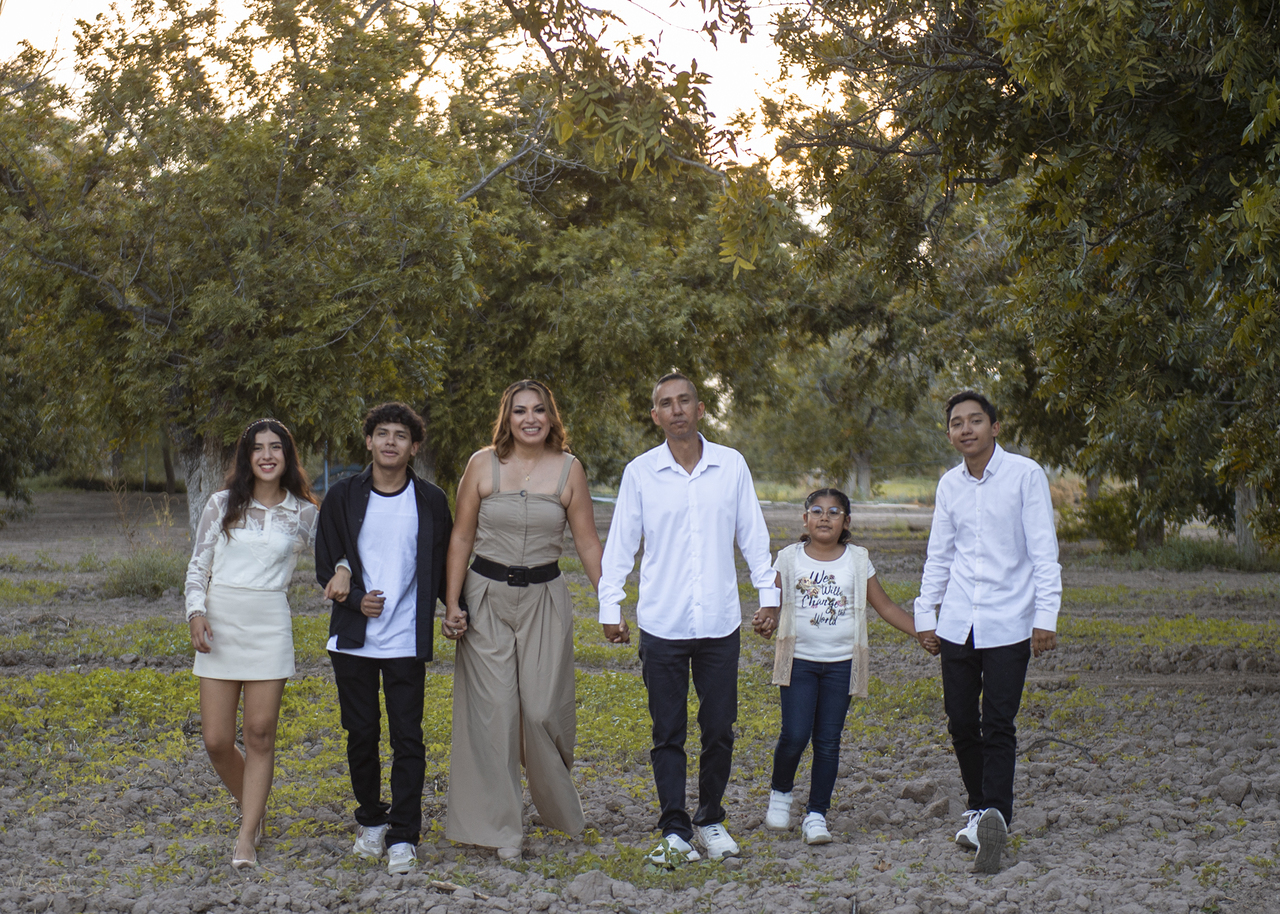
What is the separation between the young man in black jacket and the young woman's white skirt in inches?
9.1

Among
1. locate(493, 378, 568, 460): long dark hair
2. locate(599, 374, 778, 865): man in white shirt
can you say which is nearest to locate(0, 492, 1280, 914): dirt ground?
locate(599, 374, 778, 865): man in white shirt

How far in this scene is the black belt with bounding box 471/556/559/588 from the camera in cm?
530

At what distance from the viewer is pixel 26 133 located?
42.0ft

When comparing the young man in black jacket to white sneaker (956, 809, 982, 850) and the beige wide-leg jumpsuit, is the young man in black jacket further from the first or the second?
white sneaker (956, 809, 982, 850)

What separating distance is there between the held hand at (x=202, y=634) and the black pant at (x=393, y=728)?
512mm

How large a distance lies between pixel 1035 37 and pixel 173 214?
9671mm

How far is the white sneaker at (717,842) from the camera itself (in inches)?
205

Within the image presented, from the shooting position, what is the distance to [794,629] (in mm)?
5496

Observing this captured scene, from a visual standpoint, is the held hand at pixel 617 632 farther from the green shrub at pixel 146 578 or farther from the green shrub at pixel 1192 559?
the green shrub at pixel 1192 559

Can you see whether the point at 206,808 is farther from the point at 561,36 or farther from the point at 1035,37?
the point at 1035,37

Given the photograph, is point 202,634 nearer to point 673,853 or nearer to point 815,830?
point 673,853

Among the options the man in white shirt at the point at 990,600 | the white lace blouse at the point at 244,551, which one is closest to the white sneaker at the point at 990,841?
the man in white shirt at the point at 990,600

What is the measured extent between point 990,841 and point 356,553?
2879 millimetres

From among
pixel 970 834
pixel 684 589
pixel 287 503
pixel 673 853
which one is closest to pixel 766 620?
pixel 684 589
